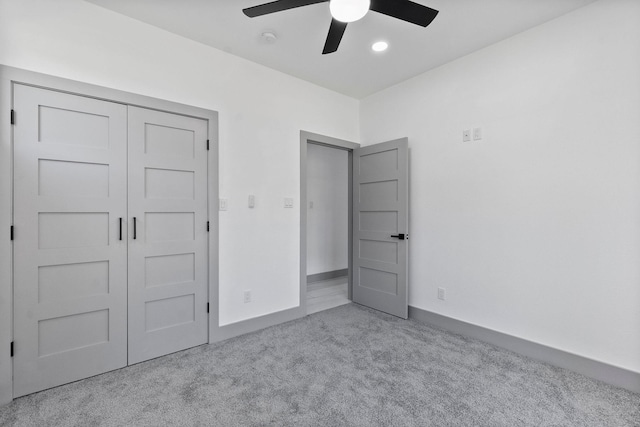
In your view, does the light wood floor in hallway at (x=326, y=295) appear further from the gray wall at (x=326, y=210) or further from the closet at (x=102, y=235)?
the closet at (x=102, y=235)

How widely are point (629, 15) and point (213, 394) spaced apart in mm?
3849

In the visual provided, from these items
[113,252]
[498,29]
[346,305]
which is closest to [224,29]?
[113,252]

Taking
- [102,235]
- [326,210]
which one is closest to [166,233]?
[102,235]

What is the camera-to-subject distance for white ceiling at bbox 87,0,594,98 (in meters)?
2.15

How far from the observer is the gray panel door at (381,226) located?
128 inches

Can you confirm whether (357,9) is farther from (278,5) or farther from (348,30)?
(348,30)

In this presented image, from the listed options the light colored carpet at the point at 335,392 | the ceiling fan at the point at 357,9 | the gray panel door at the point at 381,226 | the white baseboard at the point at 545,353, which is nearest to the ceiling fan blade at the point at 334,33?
the ceiling fan at the point at 357,9

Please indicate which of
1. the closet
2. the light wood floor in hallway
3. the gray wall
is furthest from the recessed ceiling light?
the light wood floor in hallway

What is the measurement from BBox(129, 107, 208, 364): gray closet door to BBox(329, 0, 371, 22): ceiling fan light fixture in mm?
1564

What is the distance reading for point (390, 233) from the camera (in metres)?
3.40

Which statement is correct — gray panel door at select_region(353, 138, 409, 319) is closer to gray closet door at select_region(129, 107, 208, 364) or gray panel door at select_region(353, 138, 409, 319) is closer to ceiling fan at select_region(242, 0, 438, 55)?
ceiling fan at select_region(242, 0, 438, 55)

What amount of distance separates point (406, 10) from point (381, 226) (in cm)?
225

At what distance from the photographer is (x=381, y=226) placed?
3.51 meters

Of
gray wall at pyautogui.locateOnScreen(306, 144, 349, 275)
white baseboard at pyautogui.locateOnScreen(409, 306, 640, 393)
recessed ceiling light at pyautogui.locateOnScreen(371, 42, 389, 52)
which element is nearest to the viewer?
white baseboard at pyautogui.locateOnScreen(409, 306, 640, 393)
